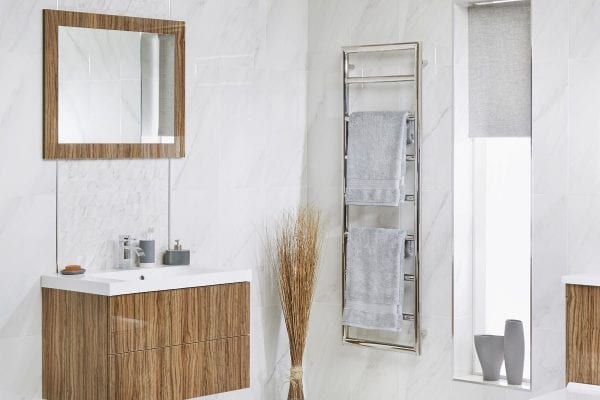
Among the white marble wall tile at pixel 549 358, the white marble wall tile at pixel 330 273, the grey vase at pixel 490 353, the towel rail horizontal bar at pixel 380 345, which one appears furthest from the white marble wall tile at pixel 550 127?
the white marble wall tile at pixel 330 273

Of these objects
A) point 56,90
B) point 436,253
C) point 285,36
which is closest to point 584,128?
point 436,253

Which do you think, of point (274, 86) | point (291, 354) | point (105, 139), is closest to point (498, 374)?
point (291, 354)

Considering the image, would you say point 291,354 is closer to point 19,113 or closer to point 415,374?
point 415,374

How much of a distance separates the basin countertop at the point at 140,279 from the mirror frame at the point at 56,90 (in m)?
0.55

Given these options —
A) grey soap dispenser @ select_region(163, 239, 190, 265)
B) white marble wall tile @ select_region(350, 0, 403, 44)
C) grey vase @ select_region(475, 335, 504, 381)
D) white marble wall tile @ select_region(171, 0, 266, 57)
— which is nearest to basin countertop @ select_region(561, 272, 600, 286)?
grey vase @ select_region(475, 335, 504, 381)

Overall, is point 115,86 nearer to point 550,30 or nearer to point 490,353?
point 550,30

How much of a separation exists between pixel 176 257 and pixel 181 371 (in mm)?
634

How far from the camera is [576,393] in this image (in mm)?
3895

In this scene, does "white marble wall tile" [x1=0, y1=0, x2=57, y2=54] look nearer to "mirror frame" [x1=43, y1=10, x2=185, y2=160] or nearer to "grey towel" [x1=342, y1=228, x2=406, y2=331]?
"mirror frame" [x1=43, y1=10, x2=185, y2=160]

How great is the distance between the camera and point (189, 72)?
15.3ft

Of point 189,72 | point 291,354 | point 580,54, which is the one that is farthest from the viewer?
point 291,354

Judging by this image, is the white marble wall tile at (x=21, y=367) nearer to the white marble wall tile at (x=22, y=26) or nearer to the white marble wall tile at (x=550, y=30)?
the white marble wall tile at (x=22, y=26)

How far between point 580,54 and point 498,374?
65.2 inches

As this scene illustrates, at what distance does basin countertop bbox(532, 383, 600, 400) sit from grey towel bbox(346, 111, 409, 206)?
53.2 inches
